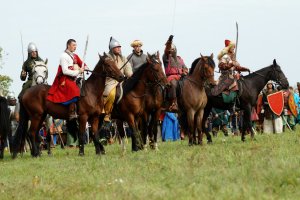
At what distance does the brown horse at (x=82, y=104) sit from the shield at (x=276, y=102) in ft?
27.2

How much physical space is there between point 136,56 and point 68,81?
7.82ft

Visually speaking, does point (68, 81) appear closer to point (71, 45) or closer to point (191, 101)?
Answer: point (71, 45)

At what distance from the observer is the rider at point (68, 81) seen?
1723cm

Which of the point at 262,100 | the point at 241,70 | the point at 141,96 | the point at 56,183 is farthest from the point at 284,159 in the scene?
the point at 262,100

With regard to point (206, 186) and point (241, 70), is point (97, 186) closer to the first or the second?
point (206, 186)

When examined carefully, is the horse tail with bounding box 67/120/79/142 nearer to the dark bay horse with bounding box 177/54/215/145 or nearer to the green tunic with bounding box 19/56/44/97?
the green tunic with bounding box 19/56/44/97

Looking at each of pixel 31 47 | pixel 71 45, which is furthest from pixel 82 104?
pixel 31 47

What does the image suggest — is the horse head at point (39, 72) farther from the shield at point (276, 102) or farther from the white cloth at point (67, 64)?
the shield at point (276, 102)

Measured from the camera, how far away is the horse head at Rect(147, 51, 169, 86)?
1709 centimetres

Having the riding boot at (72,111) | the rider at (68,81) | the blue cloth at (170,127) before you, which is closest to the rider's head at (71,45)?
the rider at (68,81)

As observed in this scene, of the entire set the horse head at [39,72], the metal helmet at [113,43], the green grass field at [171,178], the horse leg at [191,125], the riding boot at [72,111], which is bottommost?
the green grass field at [171,178]

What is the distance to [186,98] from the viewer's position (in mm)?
18328

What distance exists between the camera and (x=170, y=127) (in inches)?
1098

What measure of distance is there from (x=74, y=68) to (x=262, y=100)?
36.2 feet
